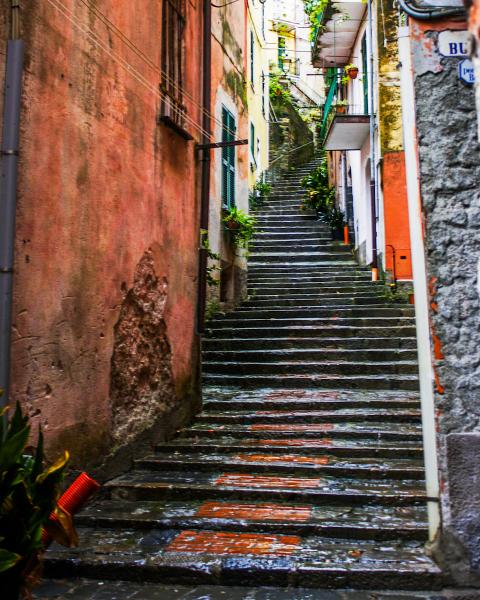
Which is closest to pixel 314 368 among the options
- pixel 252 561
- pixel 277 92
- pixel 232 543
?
pixel 232 543

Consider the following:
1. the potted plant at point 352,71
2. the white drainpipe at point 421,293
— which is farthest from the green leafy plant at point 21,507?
the potted plant at point 352,71

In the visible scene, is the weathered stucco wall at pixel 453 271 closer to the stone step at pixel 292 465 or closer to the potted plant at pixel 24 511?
the stone step at pixel 292 465

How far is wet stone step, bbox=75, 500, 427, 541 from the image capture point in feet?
14.2

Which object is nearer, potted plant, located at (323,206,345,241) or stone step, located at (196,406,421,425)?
stone step, located at (196,406,421,425)

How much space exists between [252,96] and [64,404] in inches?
765

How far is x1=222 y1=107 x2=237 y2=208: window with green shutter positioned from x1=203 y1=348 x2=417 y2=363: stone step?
2.58m

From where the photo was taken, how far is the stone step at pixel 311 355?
28.9 feet

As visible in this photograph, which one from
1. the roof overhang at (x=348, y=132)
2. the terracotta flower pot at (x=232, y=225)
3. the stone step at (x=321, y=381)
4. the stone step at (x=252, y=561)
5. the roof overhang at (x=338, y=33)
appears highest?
the roof overhang at (x=338, y=33)

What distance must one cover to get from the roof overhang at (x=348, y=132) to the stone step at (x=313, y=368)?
6.58m

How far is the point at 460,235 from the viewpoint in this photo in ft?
12.1

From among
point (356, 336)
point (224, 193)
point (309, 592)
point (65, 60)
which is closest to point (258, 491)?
point (309, 592)

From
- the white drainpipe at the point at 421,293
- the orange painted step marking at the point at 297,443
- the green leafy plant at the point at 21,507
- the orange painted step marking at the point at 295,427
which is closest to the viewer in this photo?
the green leafy plant at the point at 21,507

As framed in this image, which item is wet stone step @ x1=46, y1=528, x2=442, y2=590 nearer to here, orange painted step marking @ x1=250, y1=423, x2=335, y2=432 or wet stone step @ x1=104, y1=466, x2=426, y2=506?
wet stone step @ x1=104, y1=466, x2=426, y2=506

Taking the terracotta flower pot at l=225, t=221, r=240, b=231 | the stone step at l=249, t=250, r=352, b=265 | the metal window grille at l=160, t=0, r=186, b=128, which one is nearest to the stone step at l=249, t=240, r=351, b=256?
the stone step at l=249, t=250, r=352, b=265
